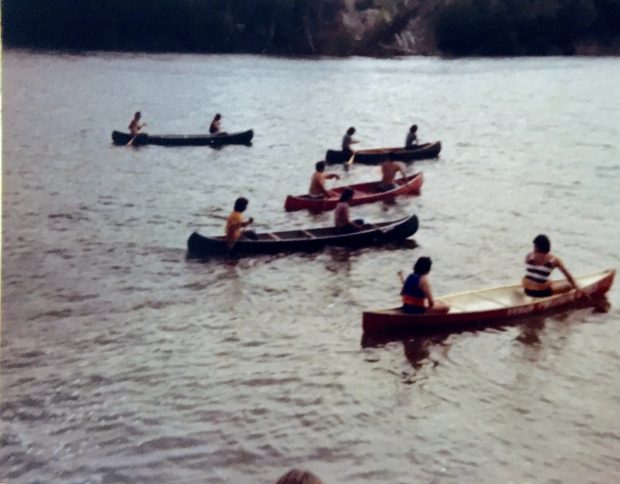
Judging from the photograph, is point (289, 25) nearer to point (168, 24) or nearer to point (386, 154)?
point (168, 24)

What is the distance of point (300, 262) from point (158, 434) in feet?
17.7

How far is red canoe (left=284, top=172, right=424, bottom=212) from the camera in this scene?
51.9 ft

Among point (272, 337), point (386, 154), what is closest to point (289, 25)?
point (386, 154)

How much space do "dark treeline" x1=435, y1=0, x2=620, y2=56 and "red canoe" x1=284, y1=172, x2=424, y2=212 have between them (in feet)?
75.4

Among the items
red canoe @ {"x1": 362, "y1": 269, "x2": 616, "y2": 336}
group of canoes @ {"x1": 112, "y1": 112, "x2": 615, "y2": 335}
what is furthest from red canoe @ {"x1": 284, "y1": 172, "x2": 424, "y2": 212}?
red canoe @ {"x1": 362, "y1": 269, "x2": 616, "y2": 336}

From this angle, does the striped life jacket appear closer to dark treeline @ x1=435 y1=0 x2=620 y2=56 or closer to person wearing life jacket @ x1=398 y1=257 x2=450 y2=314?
person wearing life jacket @ x1=398 y1=257 x2=450 y2=314

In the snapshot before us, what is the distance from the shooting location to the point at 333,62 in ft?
139

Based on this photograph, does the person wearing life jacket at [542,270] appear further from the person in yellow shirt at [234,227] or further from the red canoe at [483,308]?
the person in yellow shirt at [234,227]

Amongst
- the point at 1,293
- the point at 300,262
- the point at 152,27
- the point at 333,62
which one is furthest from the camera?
the point at 333,62

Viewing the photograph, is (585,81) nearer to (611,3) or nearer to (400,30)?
(611,3)

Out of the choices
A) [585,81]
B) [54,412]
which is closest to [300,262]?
[54,412]

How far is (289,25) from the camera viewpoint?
32219 millimetres

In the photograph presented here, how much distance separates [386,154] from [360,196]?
5.00m

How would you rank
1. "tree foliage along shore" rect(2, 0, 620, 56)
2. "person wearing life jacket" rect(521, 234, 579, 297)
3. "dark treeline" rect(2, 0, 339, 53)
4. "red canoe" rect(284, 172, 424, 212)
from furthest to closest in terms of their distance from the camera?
"red canoe" rect(284, 172, 424, 212)
"tree foliage along shore" rect(2, 0, 620, 56)
"person wearing life jacket" rect(521, 234, 579, 297)
"dark treeline" rect(2, 0, 339, 53)
